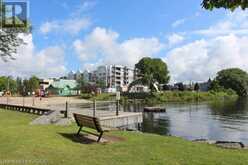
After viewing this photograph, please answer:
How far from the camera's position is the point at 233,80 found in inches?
6024

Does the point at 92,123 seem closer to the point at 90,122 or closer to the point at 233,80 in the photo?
the point at 90,122

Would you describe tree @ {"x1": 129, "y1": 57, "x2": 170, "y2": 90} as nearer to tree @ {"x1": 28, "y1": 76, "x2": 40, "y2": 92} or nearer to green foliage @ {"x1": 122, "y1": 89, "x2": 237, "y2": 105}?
green foliage @ {"x1": 122, "y1": 89, "x2": 237, "y2": 105}

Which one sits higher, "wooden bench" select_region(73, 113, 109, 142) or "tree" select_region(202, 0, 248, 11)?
"tree" select_region(202, 0, 248, 11)

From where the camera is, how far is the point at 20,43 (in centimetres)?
2267

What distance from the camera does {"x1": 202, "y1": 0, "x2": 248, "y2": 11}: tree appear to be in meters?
5.08

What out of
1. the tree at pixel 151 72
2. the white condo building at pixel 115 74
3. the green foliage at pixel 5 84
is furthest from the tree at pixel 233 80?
the green foliage at pixel 5 84

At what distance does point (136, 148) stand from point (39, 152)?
2922 mm

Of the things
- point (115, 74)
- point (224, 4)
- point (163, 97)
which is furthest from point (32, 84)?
point (224, 4)

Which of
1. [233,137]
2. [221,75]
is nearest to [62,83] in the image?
[221,75]

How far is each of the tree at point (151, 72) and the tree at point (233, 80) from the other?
33227mm

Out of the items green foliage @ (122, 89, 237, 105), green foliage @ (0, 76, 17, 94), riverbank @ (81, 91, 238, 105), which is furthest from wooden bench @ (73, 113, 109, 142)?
green foliage @ (0, 76, 17, 94)

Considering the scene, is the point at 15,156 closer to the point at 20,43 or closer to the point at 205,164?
the point at 205,164

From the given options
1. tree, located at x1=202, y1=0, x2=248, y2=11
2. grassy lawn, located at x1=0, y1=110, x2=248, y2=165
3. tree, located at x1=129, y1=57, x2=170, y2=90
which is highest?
tree, located at x1=129, y1=57, x2=170, y2=90

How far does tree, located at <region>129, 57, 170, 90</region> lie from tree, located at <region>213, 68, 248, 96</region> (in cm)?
3323
